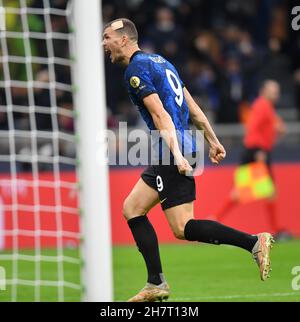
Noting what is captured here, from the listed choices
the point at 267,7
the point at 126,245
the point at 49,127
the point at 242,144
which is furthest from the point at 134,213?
the point at 267,7

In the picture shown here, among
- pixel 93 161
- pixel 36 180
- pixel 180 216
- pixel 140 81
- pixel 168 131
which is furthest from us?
pixel 36 180

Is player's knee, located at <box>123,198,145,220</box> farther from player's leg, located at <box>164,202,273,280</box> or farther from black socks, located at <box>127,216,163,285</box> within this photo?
Result: player's leg, located at <box>164,202,273,280</box>

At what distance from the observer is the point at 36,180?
1058cm

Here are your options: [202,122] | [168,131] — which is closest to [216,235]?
[168,131]

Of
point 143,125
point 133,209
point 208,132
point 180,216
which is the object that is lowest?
point 180,216

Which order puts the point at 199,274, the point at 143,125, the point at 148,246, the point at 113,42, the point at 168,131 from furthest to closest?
the point at 143,125 → the point at 199,274 → the point at 148,246 → the point at 113,42 → the point at 168,131

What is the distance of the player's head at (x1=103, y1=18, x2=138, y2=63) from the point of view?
282 inches

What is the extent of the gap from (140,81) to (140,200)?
971 mm

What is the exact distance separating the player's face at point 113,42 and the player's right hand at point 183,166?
1009 millimetres

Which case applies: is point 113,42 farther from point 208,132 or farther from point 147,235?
point 147,235

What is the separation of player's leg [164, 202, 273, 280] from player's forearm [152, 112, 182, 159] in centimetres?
50

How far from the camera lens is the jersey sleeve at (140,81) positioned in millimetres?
6945

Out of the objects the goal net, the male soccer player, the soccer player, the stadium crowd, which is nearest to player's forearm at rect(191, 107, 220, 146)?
the male soccer player

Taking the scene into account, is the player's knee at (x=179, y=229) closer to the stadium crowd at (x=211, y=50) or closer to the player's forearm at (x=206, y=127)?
the player's forearm at (x=206, y=127)
